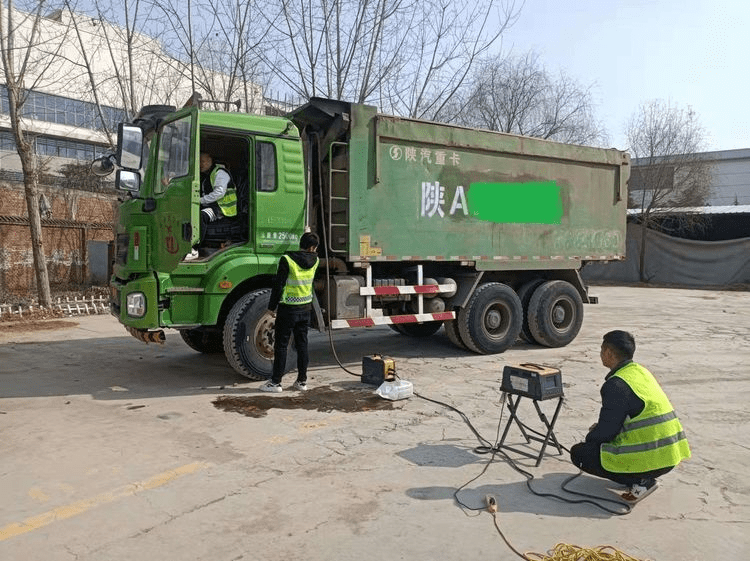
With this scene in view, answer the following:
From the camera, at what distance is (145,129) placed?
23.3ft

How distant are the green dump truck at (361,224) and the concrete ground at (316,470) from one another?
84cm

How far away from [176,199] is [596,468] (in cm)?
469

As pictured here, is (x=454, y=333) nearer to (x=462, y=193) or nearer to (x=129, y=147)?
(x=462, y=193)

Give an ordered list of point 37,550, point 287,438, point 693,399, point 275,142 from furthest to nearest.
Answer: point 275,142
point 693,399
point 287,438
point 37,550

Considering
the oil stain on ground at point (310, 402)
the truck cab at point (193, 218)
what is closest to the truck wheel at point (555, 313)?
the oil stain on ground at point (310, 402)

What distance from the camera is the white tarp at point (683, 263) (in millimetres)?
23141

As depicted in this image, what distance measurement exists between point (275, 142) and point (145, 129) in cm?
160

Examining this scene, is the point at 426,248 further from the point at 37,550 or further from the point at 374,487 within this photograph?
the point at 37,550

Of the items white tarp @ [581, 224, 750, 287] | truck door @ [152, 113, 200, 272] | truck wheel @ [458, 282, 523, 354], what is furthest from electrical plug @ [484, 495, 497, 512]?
white tarp @ [581, 224, 750, 287]

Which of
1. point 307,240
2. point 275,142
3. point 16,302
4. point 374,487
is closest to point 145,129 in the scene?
point 275,142

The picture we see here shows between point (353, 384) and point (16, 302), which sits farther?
point (16, 302)

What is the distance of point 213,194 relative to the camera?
→ 21.5ft

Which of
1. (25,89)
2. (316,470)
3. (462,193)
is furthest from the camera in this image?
(25,89)

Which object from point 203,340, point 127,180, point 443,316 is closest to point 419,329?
point 443,316
